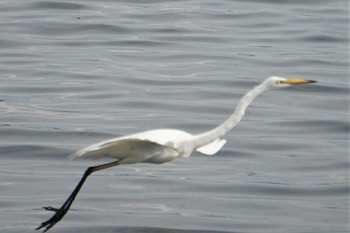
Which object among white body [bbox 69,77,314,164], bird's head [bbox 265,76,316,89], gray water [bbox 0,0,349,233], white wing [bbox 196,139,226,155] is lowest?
gray water [bbox 0,0,349,233]

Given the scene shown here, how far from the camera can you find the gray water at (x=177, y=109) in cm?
1018

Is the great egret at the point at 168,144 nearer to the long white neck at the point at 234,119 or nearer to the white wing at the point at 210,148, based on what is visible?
the long white neck at the point at 234,119

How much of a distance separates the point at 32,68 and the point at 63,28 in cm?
263

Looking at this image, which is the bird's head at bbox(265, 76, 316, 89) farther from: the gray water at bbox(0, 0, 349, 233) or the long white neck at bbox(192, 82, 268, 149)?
the gray water at bbox(0, 0, 349, 233)

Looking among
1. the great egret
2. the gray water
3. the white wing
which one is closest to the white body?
the great egret

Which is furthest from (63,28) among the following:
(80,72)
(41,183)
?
(41,183)

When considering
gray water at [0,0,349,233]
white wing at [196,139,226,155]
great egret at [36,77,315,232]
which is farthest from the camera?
gray water at [0,0,349,233]

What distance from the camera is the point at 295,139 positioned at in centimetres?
1252

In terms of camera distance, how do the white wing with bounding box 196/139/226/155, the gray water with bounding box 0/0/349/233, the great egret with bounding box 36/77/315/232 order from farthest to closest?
the gray water with bounding box 0/0/349/233 → the white wing with bounding box 196/139/226/155 → the great egret with bounding box 36/77/315/232

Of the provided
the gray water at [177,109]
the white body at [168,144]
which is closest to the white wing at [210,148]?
the white body at [168,144]

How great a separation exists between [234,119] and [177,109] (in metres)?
6.69

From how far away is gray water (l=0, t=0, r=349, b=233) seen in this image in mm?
10180

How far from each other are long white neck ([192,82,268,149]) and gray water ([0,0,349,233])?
279 centimetres

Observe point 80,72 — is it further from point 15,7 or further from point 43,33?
point 15,7
